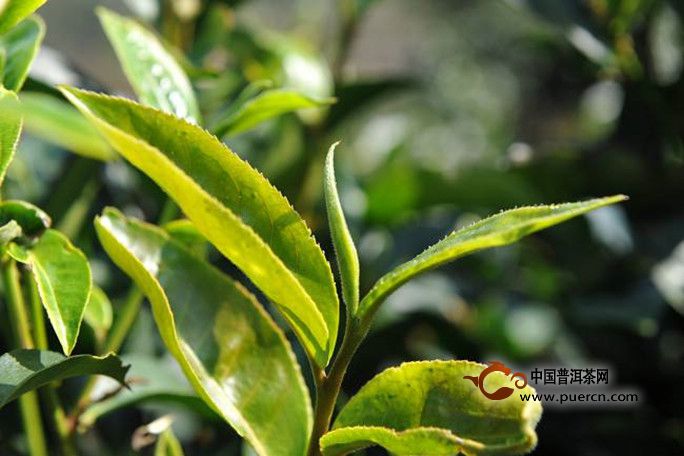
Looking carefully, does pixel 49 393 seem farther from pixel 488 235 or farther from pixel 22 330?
pixel 488 235

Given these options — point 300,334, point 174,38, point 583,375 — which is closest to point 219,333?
point 300,334

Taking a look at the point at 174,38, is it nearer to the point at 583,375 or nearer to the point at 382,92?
the point at 382,92

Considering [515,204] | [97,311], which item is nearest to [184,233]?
[97,311]

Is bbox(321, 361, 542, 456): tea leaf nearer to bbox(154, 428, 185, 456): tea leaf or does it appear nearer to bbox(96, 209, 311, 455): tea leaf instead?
bbox(96, 209, 311, 455): tea leaf

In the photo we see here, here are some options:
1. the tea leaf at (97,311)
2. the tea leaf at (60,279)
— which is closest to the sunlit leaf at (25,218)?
the tea leaf at (60,279)

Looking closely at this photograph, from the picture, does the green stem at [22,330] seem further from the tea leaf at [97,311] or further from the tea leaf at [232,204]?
the tea leaf at [232,204]

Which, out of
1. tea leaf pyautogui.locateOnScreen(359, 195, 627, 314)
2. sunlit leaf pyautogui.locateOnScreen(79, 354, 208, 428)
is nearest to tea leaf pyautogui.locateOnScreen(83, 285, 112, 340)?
sunlit leaf pyautogui.locateOnScreen(79, 354, 208, 428)

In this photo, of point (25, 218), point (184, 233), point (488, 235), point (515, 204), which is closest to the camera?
point (488, 235)
